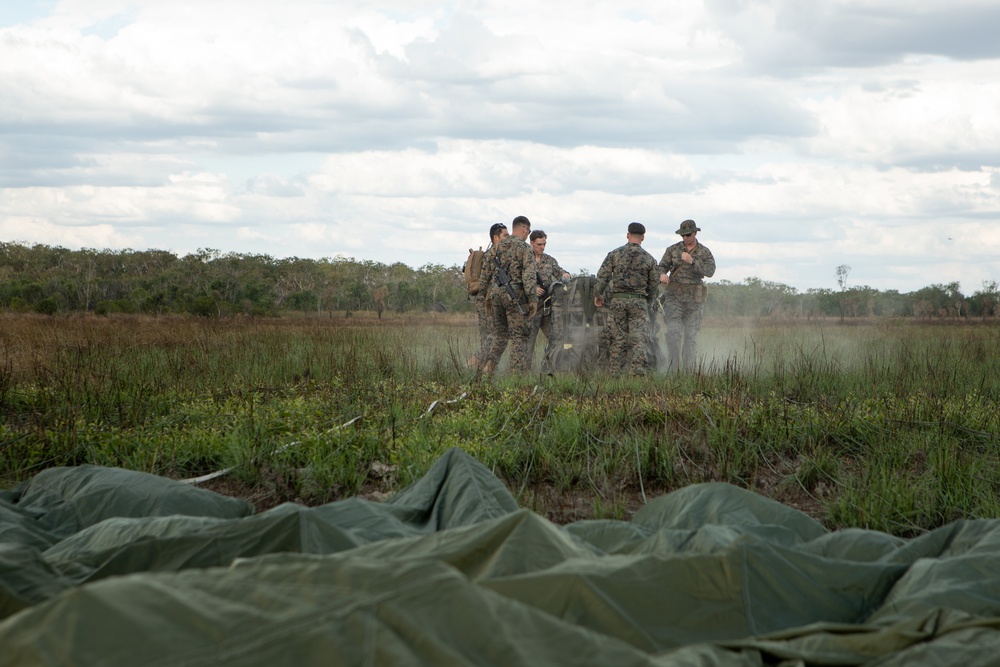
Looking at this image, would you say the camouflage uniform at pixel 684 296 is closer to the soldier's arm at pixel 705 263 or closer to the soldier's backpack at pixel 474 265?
the soldier's arm at pixel 705 263

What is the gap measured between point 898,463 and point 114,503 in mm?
5112

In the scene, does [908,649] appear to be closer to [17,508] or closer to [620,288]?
[17,508]

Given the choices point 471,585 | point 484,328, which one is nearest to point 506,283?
point 484,328

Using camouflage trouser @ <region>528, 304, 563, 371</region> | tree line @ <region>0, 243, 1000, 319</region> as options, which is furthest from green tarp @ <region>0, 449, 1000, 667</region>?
tree line @ <region>0, 243, 1000, 319</region>

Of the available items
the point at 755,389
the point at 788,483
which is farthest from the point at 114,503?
the point at 755,389

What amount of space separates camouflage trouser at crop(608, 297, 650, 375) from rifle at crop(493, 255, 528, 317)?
A: 4.07ft

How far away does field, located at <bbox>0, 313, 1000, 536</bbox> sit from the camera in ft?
20.3

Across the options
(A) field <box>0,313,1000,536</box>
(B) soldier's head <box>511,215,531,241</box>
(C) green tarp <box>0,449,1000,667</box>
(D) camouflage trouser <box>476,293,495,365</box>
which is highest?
(B) soldier's head <box>511,215,531,241</box>

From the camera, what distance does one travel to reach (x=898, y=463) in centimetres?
650

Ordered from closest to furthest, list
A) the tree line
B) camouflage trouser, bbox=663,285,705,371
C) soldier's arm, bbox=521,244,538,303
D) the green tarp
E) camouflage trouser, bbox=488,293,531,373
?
the green tarp < soldier's arm, bbox=521,244,538,303 < camouflage trouser, bbox=488,293,531,373 < camouflage trouser, bbox=663,285,705,371 < the tree line

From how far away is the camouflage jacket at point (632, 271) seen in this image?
12219 mm

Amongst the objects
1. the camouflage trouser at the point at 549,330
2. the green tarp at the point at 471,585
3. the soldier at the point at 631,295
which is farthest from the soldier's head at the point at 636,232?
the green tarp at the point at 471,585

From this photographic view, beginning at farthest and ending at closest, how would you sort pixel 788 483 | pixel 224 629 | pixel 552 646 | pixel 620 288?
pixel 620 288 < pixel 788 483 < pixel 552 646 < pixel 224 629

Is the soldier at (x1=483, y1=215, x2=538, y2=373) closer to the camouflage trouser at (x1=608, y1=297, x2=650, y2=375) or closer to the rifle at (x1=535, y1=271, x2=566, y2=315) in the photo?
the rifle at (x1=535, y1=271, x2=566, y2=315)
